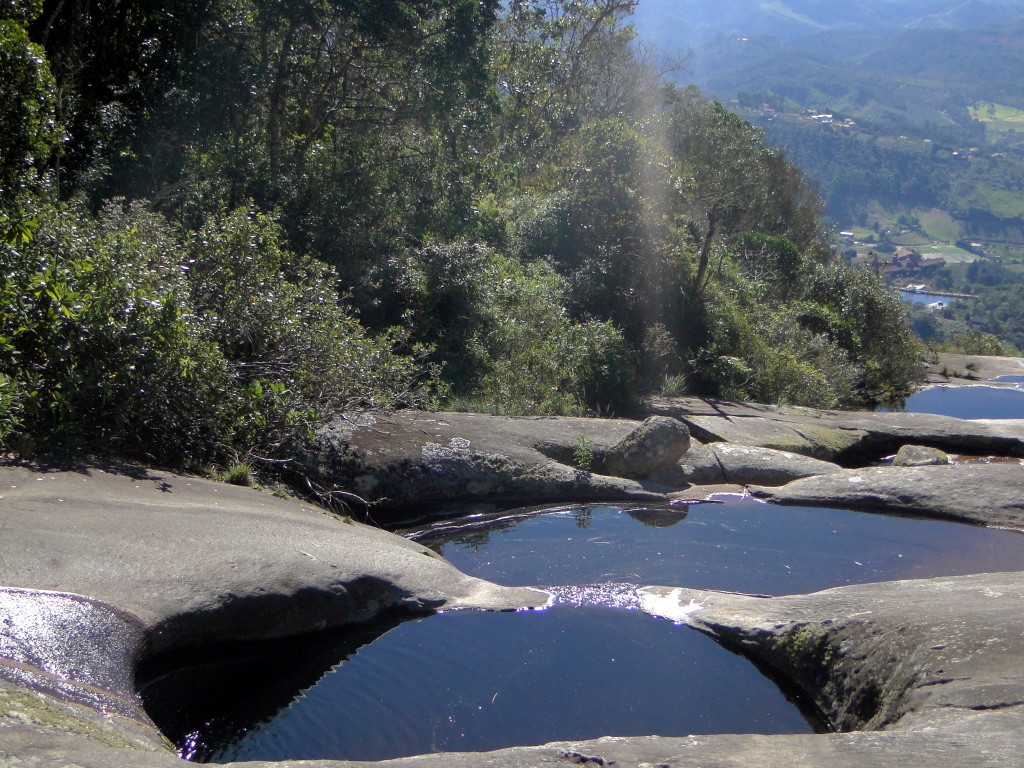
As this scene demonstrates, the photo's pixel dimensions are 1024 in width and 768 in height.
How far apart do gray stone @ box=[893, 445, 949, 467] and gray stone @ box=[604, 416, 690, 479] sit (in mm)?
3465

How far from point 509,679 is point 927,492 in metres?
5.87

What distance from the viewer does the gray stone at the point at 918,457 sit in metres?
12.0

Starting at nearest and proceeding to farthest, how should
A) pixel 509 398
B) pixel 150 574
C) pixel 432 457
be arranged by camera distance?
pixel 150 574 < pixel 432 457 < pixel 509 398

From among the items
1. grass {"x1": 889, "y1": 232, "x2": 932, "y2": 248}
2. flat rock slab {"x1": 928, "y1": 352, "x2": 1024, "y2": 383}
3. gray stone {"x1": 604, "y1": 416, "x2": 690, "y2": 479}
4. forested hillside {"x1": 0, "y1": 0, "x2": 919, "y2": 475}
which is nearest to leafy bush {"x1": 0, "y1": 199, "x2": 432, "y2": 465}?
forested hillside {"x1": 0, "y1": 0, "x2": 919, "y2": 475}

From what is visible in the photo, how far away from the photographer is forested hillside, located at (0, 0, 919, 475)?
23.5 ft

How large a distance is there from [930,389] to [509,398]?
18.8 m

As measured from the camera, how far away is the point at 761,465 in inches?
436

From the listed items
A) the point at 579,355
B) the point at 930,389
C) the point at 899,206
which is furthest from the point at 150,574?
the point at 899,206

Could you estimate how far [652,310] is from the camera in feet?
59.5

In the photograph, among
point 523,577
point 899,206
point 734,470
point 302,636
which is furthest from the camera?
point 899,206

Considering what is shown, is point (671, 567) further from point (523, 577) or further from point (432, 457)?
point (432, 457)

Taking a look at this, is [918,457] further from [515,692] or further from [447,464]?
[515,692]

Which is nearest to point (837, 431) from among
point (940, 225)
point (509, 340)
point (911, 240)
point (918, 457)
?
point (918, 457)

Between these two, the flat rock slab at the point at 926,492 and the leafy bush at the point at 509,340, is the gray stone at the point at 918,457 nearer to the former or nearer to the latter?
the flat rock slab at the point at 926,492
